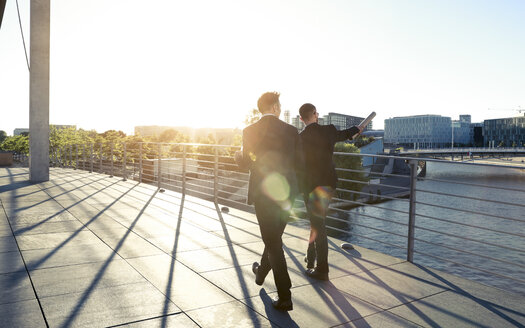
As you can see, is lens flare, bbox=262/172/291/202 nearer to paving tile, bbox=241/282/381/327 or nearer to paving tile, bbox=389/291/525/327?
paving tile, bbox=241/282/381/327

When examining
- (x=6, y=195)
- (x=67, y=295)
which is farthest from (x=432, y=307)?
(x=6, y=195)

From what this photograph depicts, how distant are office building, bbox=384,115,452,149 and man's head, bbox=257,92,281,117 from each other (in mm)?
171887

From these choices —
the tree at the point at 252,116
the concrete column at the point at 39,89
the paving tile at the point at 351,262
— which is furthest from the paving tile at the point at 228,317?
the tree at the point at 252,116

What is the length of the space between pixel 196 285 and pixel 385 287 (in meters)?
1.74

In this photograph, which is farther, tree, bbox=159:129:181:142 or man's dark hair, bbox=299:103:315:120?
tree, bbox=159:129:181:142

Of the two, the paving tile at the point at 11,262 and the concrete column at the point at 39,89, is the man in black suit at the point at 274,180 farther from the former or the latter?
→ the concrete column at the point at 39,89

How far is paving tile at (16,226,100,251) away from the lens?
16.3 ft

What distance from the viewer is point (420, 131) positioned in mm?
171750

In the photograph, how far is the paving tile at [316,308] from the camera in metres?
3.00

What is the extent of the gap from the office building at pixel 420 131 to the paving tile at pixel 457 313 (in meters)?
171

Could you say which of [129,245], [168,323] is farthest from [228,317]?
[129,245]

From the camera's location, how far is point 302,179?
375cm

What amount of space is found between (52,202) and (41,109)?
526 cm

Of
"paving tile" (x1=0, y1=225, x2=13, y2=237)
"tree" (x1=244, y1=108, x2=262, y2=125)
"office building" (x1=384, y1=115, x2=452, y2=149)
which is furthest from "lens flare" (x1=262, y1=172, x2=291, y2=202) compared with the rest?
"office building" (x1=384, y1=115, x2=452, y2=149)
